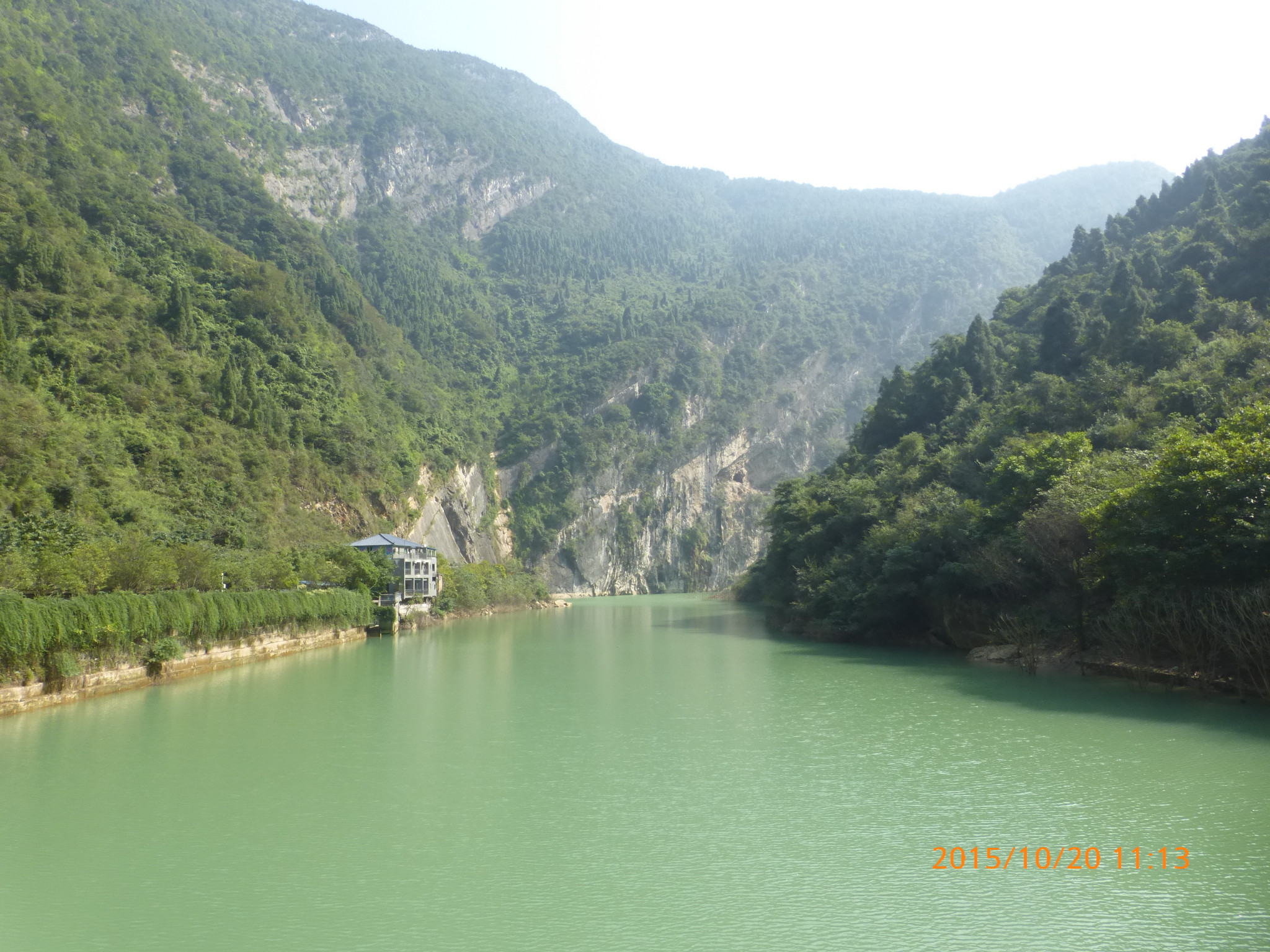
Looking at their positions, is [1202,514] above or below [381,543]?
above

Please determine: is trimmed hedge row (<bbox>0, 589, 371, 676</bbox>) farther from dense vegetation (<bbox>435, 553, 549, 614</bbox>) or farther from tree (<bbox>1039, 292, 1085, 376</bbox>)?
tree (<bbox>1039, 292, 1085, 376</bbox>)

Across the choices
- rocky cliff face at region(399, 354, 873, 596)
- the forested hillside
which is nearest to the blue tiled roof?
the forested hillside

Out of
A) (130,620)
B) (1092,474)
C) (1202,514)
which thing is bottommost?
(130,620)

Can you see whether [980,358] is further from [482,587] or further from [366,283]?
[366,283]

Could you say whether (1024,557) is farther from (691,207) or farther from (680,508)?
(691,207)

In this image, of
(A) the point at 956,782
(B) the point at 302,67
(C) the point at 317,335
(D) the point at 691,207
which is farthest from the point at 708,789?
(D) the point at 691,207
